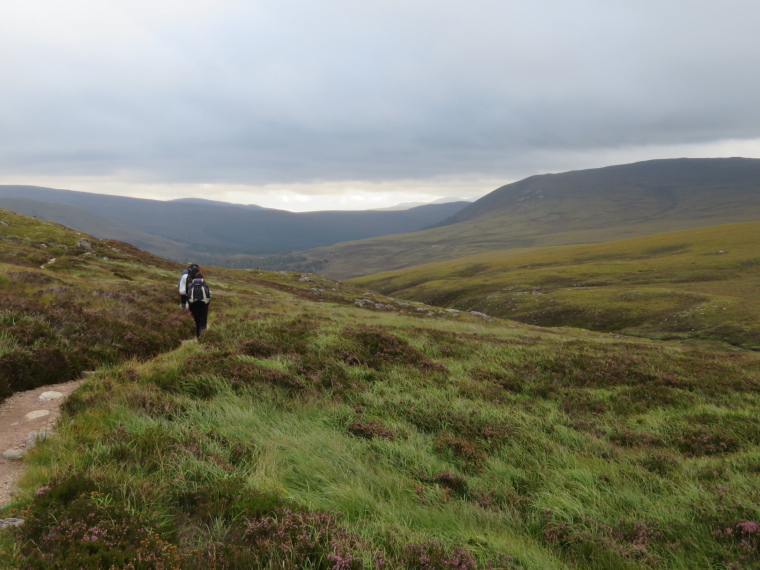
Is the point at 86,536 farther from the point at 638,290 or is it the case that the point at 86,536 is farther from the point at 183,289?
the point at 638,290

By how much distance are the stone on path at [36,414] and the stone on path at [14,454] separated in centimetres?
144

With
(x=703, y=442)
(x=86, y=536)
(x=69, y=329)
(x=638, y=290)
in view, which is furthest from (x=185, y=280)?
(x=638, y=290)

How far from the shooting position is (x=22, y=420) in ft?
22.1

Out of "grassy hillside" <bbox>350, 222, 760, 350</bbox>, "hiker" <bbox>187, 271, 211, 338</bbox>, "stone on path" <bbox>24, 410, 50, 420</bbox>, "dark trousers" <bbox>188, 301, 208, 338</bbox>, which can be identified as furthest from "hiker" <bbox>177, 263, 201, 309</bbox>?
"grassy hillside" <bbox>350, 222, 760, 350</bbox>

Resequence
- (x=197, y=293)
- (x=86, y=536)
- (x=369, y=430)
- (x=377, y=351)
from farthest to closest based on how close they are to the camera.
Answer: (x=197, y=293) → (x=377, y=351) → (x=369, y=430) → (x=86, y=536)

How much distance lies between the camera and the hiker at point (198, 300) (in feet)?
48.2

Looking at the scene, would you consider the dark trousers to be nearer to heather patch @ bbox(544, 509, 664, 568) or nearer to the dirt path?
the dirt path

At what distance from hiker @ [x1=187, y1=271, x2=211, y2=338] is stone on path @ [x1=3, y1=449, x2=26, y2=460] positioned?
917 centimetres

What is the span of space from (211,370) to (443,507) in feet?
19.8

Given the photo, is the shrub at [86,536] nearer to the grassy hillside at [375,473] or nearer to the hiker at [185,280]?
the grassy hillside at [375,473]

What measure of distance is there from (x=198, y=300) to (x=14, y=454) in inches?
378

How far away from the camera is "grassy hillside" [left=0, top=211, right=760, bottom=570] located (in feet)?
12.0

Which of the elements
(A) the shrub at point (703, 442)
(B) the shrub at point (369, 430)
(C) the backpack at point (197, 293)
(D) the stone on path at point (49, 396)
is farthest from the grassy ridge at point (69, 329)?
(A) the shrub at point (703, 442)

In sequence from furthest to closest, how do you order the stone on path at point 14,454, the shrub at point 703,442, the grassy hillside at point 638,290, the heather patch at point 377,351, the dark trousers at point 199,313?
the grassy hillside at point 638,290 < the dark trousers at point 199,313 < the heather patch at point 377,351 < the shrub at point 703,442 < the stone on path at point 14,454
